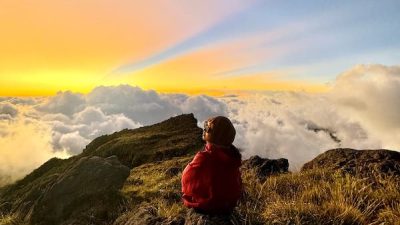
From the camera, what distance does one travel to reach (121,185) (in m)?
18.5

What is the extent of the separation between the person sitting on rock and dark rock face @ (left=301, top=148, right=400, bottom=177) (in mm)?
4283

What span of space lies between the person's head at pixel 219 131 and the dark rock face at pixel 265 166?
5556mm

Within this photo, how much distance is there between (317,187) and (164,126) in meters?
25.6

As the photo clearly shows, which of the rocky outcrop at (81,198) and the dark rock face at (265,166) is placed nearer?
the dark rock face at (265,166)

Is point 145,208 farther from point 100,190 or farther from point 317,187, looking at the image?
point 100,190

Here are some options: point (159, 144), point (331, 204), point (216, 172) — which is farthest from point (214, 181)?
point (159, 144)

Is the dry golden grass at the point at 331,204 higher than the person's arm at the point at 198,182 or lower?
lower

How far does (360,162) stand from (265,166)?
3.26 metres

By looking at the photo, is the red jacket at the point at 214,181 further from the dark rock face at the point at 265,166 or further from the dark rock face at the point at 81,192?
the dark rock face at the point at 81,192

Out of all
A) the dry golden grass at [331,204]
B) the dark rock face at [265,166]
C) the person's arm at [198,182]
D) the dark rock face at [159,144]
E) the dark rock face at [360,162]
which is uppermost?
the person's arm at [198,182]

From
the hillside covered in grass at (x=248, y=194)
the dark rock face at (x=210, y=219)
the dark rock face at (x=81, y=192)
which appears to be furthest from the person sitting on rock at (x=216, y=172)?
the dark rock face at (x=81, y=192)

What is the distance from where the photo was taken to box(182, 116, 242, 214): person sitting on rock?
8.95 metres

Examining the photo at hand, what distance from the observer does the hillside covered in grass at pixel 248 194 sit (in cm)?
878

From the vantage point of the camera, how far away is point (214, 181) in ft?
29.7
